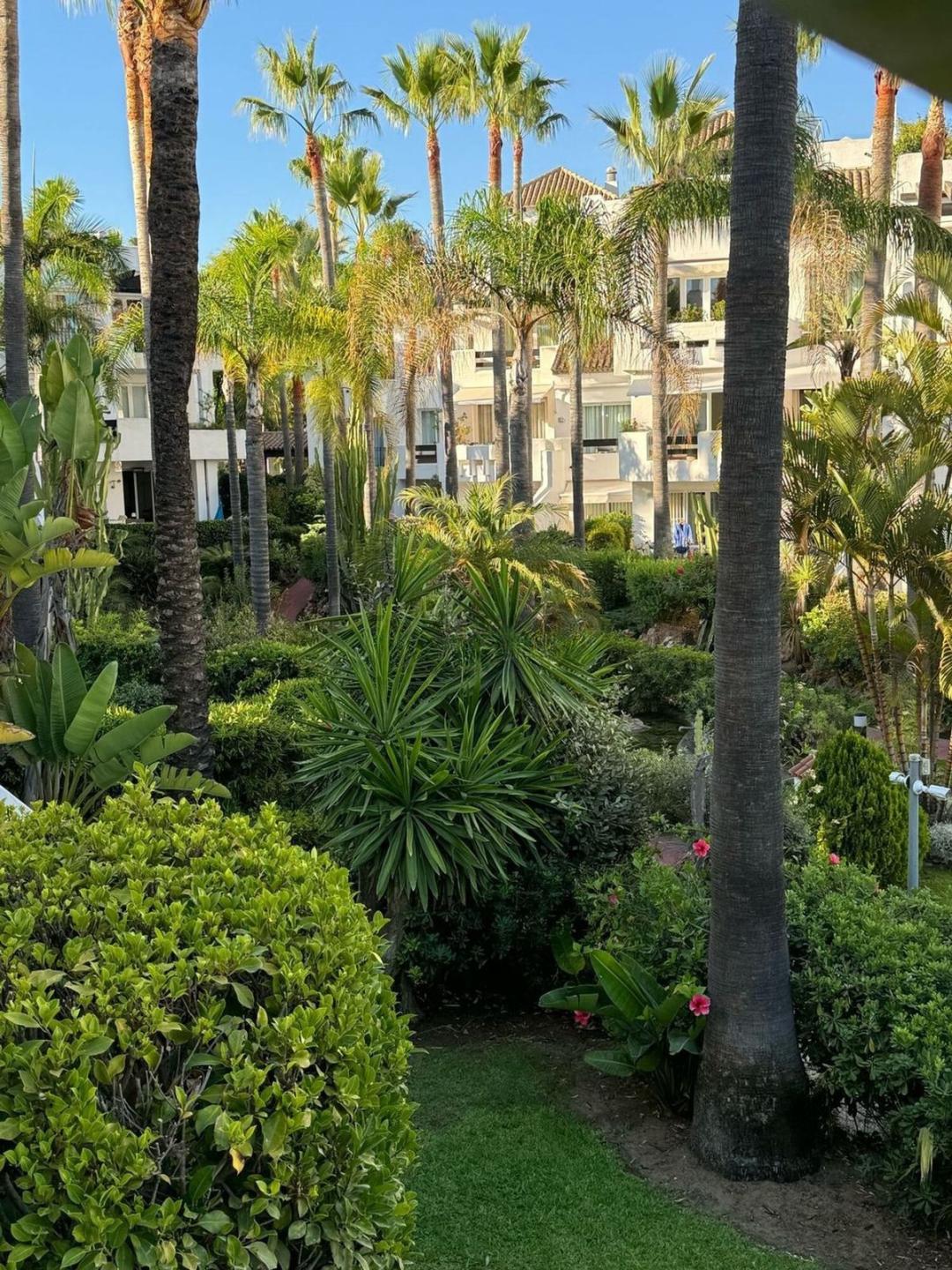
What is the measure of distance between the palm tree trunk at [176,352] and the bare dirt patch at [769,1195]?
15.7 ft

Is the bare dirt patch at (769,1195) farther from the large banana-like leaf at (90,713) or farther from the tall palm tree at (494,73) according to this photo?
the tall palm tree at (494,73)

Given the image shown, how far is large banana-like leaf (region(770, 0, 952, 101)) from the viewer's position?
0.36m

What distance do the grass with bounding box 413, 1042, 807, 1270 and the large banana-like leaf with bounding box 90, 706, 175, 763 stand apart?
302cm

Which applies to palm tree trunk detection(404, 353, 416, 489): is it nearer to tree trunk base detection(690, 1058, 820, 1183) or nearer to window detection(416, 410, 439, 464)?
window detection(416, 410, 439, 464)

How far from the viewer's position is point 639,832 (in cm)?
838

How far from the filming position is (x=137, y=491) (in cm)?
4712

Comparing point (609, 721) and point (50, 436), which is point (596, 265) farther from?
point (609, 721)

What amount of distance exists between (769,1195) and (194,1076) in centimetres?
321

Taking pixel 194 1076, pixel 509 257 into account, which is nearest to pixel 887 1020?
pixel 194 1076

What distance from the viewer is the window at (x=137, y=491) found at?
4688cm

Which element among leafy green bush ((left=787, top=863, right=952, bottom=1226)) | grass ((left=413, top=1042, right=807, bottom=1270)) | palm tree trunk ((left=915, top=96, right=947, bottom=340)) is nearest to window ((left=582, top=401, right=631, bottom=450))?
palm tree trunk ((left=915, top=96, right=947, bottom=340))

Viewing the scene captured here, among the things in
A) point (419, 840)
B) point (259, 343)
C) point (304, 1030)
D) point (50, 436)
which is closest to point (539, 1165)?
point (419, 840)

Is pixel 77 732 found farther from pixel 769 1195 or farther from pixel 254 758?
pixel 769 1195

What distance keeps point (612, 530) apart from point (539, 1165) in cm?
3304
